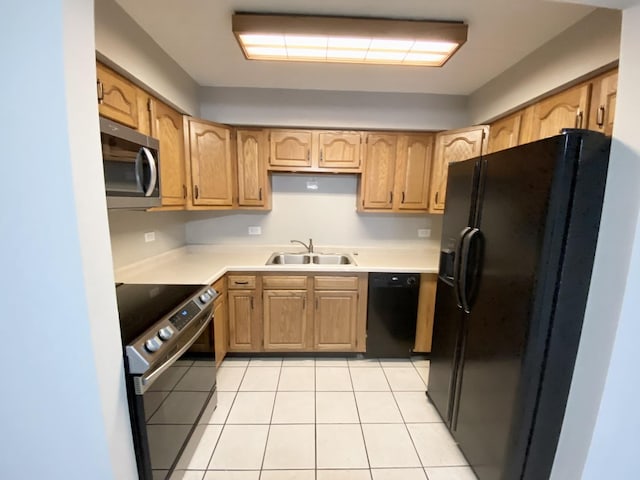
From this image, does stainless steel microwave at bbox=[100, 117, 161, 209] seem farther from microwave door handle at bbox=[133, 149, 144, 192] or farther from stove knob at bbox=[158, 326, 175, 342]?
stove knob at bbox=[158, 326, 175, 342]

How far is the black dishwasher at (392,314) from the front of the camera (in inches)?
96.0

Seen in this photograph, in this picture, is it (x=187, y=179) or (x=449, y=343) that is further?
(x=187, y=179)

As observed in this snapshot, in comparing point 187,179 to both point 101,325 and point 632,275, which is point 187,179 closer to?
point 101,325

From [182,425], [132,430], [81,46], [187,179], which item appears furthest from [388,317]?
[81,46]

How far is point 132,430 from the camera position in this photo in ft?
3.34

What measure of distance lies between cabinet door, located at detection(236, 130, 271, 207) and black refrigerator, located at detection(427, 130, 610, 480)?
1787mm

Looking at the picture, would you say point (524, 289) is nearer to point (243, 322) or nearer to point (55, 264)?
point (55, 264)

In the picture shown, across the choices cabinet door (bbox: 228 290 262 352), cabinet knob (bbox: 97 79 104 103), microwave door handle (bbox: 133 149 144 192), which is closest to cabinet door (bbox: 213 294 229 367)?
cabinet door (bbox: 228 290 262 352)

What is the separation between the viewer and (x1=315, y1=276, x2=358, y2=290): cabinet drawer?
2.42m

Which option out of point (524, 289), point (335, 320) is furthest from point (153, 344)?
point (335, 320)

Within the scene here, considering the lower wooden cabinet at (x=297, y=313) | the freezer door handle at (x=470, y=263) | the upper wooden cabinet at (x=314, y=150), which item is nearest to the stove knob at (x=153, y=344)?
the lower wooden cabinet at (x=297, y=313)

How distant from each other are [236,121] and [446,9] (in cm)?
186

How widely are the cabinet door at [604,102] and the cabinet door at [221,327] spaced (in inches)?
104

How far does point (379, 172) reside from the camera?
8.68 feet
